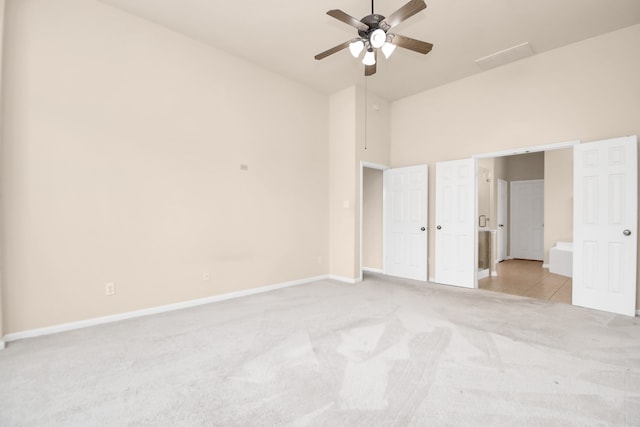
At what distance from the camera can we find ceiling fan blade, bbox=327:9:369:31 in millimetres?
2531

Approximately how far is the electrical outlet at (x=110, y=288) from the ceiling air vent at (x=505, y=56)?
579 cm

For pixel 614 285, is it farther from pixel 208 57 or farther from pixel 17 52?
pixel 17 52

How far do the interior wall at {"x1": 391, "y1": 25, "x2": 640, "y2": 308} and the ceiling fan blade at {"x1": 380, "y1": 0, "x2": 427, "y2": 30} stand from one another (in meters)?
3.03

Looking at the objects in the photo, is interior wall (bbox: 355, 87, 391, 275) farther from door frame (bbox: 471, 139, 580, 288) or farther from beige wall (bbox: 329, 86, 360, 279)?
door frame (bbox: 471, 139, 580, 288)

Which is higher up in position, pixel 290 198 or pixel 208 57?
pixel 208 57

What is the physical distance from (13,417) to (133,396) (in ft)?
2.03

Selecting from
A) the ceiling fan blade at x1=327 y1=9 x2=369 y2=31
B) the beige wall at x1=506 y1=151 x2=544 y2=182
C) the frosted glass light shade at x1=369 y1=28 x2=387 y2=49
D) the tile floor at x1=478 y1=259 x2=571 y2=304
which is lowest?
the tile floor at x1=478 y1=259 x2=571 y2=304

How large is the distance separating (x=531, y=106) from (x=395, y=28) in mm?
2439

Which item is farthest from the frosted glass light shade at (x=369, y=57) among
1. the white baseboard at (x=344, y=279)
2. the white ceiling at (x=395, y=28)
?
the white baseboard at (x=344, y=279)

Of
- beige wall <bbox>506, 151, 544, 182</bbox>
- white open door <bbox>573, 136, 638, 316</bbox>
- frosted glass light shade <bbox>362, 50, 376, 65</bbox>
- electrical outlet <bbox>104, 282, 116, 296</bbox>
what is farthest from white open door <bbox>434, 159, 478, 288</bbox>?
electrical outlet <bbox>104, 282, 116, 296</bbox>

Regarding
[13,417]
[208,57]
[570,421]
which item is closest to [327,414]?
[570,421]

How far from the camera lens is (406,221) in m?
5.75

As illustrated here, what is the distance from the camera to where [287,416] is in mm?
1775

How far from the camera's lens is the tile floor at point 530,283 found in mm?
4574
